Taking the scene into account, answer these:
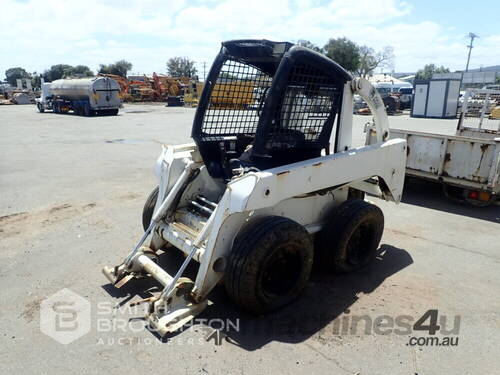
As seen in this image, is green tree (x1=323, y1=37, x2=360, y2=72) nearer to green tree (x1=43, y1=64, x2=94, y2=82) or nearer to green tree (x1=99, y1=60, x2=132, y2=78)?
green tree (x1=99, y1=60, x2=132, y2=78)

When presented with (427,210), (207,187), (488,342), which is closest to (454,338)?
(488,342)

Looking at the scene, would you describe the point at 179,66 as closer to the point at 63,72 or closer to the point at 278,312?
the point at 63,72

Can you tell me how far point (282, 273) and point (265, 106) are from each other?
4.61 feet

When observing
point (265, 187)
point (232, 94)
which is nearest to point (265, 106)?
point (265, 187)

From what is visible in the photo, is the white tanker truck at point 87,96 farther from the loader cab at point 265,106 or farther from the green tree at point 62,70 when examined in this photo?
the green tree at point 62,70

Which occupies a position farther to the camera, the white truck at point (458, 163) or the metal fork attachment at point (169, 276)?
the white truck at point (458, 163)

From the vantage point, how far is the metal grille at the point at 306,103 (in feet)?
11.0

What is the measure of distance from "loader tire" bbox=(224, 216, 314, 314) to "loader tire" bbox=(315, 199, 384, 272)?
0.49 m

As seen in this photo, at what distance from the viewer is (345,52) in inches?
2212

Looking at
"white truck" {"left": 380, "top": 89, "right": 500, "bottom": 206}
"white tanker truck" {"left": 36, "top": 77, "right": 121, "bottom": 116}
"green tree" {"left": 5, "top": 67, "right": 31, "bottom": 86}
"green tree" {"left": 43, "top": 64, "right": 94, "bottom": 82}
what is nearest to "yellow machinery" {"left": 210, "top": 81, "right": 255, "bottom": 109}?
"white truck" {"left": 380, "top": 89, "right": 500, "bottom": 206}

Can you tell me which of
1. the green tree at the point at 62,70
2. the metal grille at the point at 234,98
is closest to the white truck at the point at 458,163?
the metal grille at the point at 234,98

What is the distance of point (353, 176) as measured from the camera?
12.2 ft

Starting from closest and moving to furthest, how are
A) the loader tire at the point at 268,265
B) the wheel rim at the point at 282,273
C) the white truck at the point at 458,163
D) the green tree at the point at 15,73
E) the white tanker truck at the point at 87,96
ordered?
the loader tire at the point at 268,265 → the wheel rim at the point at 282,273 → the white truck at the point at 458,163 → the white tanker truck at the point at 87,96 → the green tree at the point at 15,73

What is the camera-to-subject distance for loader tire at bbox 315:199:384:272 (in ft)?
12.5
